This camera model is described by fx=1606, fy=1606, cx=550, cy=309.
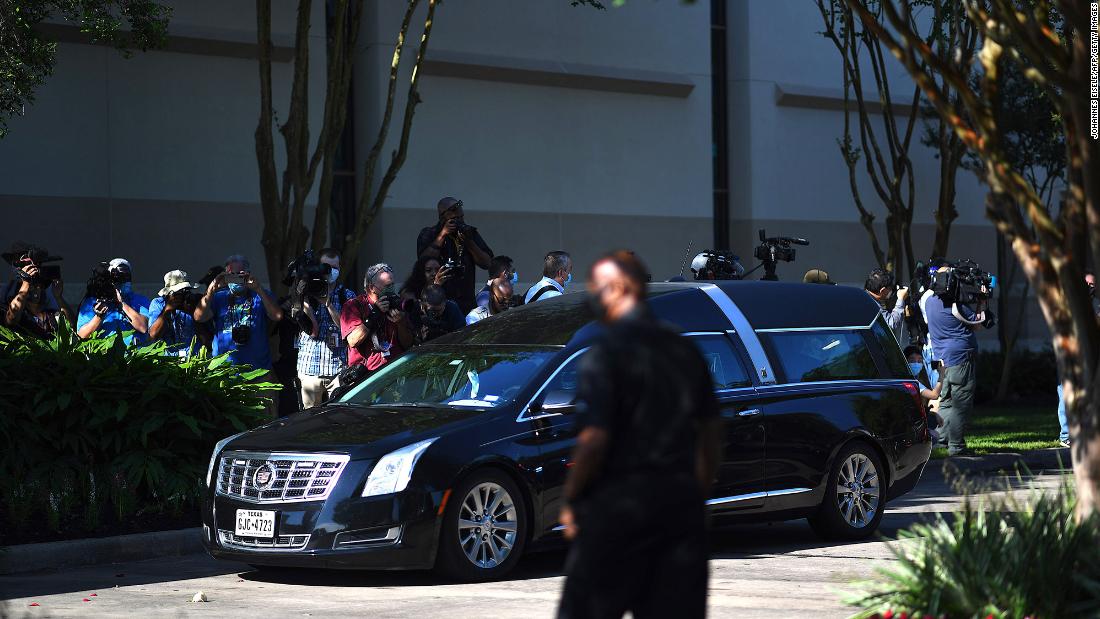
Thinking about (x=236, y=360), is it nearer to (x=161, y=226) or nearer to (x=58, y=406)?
(x=58, y=406)

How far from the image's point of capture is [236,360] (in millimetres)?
14055

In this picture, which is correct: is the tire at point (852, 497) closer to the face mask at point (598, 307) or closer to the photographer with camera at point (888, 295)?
the photographer with camera at point (888, 295)

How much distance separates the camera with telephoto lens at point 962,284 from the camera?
1670 cm

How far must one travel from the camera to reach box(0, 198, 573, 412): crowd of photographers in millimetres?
13547

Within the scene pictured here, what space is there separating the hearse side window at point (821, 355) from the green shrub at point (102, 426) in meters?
4.25

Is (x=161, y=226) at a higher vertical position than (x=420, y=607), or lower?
higher

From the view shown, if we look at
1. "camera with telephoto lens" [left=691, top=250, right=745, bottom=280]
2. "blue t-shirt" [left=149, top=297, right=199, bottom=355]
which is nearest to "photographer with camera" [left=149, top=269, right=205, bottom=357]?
"blue t-shirt" [left=149, top=297, right=199, bottom=355]

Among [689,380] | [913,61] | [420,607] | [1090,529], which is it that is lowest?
[420,607]

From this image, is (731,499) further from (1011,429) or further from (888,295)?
(1011,429)

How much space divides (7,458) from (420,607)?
4.54m

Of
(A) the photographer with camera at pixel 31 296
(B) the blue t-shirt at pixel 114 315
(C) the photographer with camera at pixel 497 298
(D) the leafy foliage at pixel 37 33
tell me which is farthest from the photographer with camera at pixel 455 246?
(D) the leafy foliage at pixel 37 33

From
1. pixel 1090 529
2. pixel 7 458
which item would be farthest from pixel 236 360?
pixel 1090 529

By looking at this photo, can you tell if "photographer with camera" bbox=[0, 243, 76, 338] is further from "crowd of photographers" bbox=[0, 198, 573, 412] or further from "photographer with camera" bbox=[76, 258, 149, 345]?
"photographer with camera" bbox=[76, 258, 149, 345]

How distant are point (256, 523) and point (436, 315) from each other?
4231 mm
